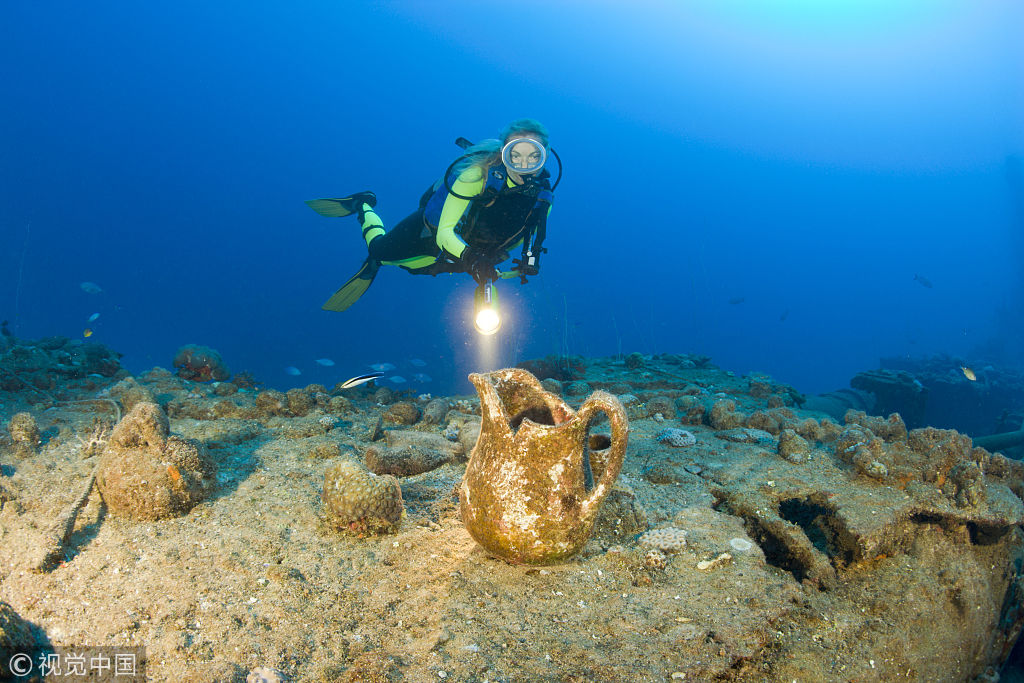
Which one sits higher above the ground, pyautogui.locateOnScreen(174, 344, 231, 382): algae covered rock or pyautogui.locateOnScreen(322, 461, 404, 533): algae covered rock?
pyautogui.locateOnScreen(322, 461, 404, 533): algae covered rock

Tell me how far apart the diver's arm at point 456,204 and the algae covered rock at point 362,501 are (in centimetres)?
A: 337

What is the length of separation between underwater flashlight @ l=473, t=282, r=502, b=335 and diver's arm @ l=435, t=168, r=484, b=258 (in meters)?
0.67

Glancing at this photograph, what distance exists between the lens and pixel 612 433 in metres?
2.67

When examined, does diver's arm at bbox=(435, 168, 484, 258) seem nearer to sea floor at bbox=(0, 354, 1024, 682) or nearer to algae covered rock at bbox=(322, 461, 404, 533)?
sea floor at bbox=(0, 354, 1024, 682)

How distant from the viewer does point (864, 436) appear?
4.46 meters

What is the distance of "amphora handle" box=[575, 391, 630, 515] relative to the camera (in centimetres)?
263

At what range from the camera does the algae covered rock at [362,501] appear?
313 cm

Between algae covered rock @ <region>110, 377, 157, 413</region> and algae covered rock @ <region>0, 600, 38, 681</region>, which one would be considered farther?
algae covered rock @ <region>110, 377, 157, 413</region>

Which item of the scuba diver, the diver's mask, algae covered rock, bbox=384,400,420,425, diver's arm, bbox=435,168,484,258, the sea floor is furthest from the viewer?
algae covered rock, bbox=384,400,420,425

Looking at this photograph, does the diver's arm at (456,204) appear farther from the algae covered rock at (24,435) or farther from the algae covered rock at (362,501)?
the algae covered rock at (24,435)

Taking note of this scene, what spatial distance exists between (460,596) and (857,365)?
307 feet

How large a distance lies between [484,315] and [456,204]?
1.53 meters

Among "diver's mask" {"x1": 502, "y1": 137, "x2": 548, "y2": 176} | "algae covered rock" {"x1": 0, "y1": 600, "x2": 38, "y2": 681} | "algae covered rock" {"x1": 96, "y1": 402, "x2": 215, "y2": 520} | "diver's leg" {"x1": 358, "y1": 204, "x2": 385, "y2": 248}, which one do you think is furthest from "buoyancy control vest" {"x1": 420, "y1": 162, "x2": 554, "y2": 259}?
"algae covered rock" {"x1": 0, "y1": 600, "x2": 38, "y2": 681}

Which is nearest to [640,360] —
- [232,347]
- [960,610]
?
[960,610]
